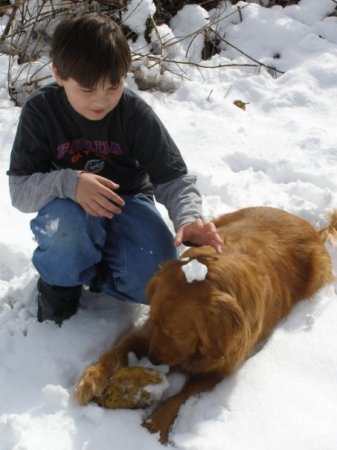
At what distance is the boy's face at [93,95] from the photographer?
227 centimetres

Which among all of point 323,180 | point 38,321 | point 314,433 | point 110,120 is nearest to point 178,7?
point 323,180

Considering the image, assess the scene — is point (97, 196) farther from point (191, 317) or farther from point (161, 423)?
point (161, 423)

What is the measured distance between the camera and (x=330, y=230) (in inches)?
132

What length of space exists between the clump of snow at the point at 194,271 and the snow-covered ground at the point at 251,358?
0.52 metres

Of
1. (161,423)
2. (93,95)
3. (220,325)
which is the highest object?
(93,95)

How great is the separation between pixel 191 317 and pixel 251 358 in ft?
1.67

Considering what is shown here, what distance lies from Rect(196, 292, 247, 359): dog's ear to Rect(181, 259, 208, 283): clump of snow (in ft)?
0.31

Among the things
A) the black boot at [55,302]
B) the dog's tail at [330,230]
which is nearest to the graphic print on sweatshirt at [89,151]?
the black boot at [55,302]

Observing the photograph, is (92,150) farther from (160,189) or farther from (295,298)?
(295,298)

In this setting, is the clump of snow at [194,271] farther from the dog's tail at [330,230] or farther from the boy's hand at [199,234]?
the dog's tail at [330,230]

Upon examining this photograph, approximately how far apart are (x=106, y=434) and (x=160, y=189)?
1168mm

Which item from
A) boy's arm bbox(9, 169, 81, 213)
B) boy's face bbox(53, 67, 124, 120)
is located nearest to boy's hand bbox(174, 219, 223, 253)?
boy's arm bbox(9, 169, 81, 213)

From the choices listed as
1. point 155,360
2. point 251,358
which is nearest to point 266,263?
point 251,358

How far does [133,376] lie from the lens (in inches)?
91.4
